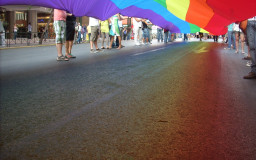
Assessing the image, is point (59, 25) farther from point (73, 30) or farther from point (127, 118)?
point (127, 118)

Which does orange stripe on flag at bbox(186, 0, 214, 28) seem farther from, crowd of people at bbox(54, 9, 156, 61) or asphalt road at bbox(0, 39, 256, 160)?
crowd of people at bbox(54, 9, 156, 61)

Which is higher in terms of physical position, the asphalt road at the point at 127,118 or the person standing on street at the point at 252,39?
the person standing on street at the point at 252,39

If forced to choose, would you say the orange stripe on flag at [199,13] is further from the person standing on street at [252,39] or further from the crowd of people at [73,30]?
the crowd of people at [73,30]

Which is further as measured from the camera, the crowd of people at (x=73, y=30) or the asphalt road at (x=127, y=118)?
the crowd of people at (x=73, y=30)

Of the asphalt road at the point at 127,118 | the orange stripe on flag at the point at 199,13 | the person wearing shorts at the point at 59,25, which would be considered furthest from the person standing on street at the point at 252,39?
the person wearing shorts at the point at 59,25

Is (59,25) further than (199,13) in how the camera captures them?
Yes

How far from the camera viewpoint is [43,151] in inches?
80.5

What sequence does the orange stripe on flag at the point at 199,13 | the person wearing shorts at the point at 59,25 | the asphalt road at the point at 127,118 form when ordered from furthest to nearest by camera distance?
1. the person wearing shorts at the point at 59,25
2. the orange stripe on flag at the point at 199,13
3. the asphalt road at the point at 127,118

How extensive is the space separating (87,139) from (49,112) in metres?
0.93

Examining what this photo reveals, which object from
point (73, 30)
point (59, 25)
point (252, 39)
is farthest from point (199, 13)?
point (73, 30)

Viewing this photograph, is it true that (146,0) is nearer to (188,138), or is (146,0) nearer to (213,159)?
(188,138)

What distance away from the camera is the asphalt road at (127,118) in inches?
81.7

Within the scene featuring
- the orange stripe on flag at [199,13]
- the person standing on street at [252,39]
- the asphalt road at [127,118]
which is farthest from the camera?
the orange stripe on flag at [199,13]

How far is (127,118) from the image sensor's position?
2836 millimetres
